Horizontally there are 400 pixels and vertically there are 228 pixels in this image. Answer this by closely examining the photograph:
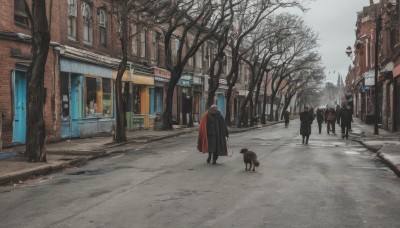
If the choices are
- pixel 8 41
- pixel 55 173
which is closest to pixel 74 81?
pixel 8 41

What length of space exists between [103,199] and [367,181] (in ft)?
18.7

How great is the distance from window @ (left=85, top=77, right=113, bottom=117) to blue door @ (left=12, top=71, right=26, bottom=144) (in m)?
5.63

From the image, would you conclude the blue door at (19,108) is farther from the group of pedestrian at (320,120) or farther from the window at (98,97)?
the group of pedestrian at (320,120)

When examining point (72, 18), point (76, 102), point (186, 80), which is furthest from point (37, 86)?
point (186, 80)

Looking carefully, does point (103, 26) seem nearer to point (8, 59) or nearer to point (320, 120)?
point (8, 59)

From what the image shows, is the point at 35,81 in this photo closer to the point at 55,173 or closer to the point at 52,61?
the point at 55,173

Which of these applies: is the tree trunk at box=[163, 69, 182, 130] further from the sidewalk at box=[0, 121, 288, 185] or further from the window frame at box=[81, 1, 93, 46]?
the sidewalk at box=[0, 121, 288, 185]

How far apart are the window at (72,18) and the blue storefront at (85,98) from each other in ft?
4.52

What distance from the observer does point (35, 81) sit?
45.4 ft

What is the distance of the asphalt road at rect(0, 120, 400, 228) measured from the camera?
6992 millimetres

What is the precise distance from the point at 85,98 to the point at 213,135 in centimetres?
1295

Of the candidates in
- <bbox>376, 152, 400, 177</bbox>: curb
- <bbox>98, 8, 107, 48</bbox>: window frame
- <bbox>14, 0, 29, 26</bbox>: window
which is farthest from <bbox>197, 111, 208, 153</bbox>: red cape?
<bbox>98, 8, 107, 48</bbox>: window frame

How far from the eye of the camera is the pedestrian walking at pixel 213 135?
1392 cm

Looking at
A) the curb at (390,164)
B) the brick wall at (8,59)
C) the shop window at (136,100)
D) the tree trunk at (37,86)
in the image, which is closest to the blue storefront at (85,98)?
the brick wall at (8,59)
